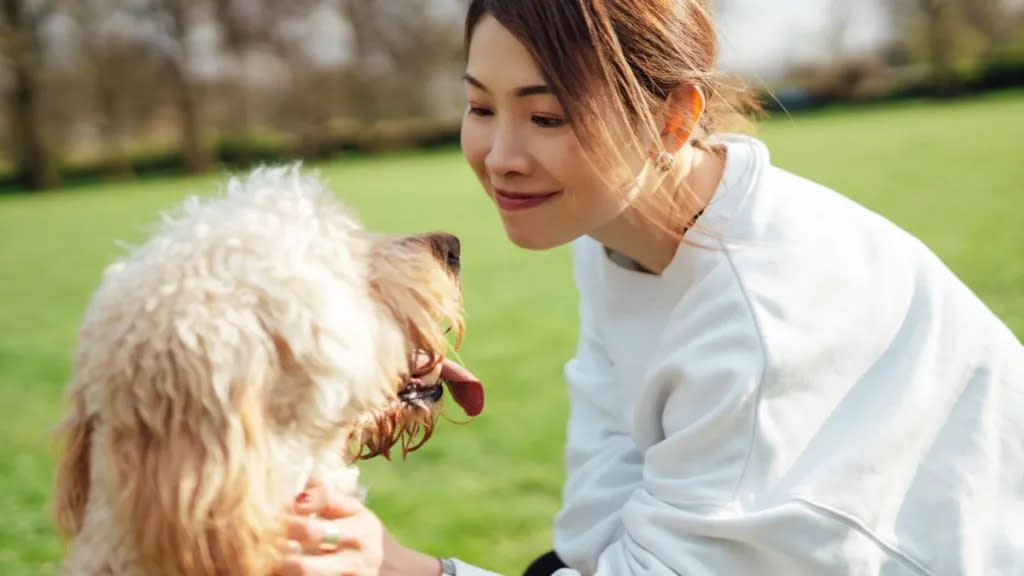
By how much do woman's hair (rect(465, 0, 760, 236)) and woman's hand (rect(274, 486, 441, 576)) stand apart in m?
0.85

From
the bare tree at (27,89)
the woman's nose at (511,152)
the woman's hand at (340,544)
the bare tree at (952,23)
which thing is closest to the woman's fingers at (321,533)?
the woman's hand at (340,544)

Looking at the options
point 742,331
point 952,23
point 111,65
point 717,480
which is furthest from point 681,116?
point 952,23

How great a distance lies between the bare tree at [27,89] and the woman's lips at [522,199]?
2909 cm

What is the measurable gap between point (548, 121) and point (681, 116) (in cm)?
30

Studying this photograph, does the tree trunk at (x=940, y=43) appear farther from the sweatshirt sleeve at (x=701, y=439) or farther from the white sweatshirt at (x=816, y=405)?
the sweatshirt sleeve at (x=701, y=439)

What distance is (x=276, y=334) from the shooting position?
6.07ft

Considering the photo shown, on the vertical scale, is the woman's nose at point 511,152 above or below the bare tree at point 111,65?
above

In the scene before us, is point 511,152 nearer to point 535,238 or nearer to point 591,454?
point 535,238

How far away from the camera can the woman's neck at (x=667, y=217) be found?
7.32ft

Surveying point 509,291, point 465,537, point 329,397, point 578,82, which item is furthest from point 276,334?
point 509,291

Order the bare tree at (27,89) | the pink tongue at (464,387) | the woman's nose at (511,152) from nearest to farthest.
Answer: the woman's nose at (511,152)
the pink tongue at (464,387)
the bare tree at (27,89)

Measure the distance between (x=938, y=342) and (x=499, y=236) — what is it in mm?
10100

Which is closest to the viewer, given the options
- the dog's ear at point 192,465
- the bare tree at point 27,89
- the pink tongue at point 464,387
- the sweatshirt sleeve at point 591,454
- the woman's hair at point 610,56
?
the dog's ear at point 192,465

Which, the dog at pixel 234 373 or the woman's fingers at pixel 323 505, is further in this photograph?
the woman's fingers at pixel 323 505
